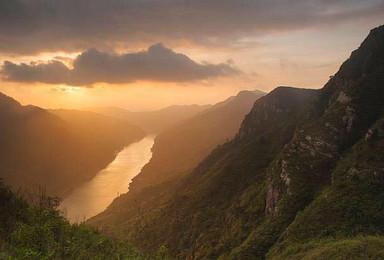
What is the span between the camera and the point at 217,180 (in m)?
101

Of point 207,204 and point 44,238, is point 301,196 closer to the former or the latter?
point 207,204

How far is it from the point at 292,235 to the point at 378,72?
47.8m

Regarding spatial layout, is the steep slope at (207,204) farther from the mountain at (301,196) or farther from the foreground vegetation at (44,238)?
the foreground vegetation at (44,238)

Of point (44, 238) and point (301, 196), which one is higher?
point (44, 238)

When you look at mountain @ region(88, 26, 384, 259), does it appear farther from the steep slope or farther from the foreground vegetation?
the foreground vegetation

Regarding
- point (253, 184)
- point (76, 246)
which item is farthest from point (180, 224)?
point (76, 246)

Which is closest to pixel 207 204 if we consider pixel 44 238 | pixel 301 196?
pixel 301 196

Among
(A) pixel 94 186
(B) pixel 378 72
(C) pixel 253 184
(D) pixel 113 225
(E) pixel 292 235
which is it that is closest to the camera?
(E) pixel 292 235

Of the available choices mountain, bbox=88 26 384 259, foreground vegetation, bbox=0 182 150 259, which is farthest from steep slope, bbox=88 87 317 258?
foreground vegetation, bbox=0 182 150 259

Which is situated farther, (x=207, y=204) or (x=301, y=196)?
(x=207, y=204)

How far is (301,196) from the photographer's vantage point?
5853cm

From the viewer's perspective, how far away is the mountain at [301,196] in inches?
1790

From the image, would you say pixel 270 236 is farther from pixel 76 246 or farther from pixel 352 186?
pixel 76 246

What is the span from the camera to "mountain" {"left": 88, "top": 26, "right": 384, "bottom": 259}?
149 ft
